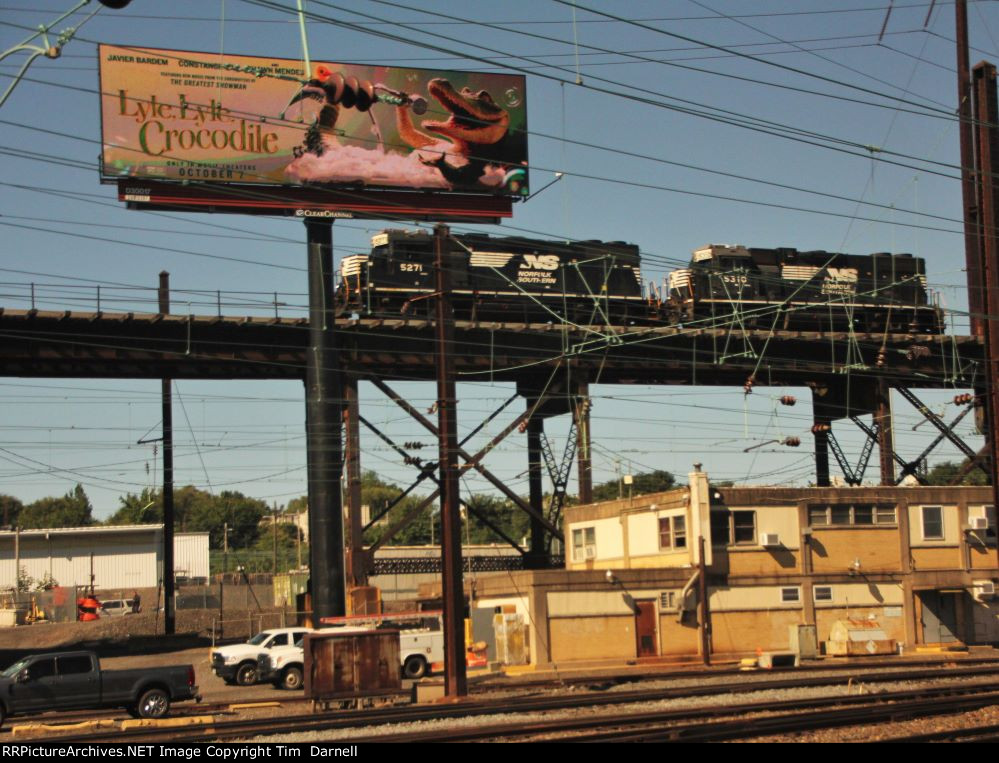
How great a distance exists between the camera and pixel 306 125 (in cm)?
4856

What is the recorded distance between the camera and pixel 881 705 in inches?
941

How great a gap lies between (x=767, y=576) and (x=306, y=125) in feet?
87.2

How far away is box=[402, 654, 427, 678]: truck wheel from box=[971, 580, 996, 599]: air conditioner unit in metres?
22.1

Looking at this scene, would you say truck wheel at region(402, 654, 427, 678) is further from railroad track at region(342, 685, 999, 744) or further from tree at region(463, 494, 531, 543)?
tree at region(463, 494, 531, 543)

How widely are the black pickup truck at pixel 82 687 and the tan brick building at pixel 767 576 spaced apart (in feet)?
46.6

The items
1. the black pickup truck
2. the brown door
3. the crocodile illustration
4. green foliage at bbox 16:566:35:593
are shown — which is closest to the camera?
the black pickup truck

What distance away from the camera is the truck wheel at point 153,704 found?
89.3 feet

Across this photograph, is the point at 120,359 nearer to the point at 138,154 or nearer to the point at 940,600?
the point at 138,154


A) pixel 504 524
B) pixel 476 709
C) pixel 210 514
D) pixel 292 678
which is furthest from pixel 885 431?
pixel 210 514

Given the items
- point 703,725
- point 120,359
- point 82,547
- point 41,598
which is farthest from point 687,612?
point 82,547

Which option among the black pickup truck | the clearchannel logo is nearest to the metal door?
the clearchannel logo

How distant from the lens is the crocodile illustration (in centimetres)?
5072

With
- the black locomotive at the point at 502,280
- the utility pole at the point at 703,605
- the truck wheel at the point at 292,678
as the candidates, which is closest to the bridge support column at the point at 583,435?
the black locomotive at the point at 502,280

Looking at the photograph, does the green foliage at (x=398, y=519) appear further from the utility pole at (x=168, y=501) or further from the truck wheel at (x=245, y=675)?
the truck wheel at (x=245, y=675)
